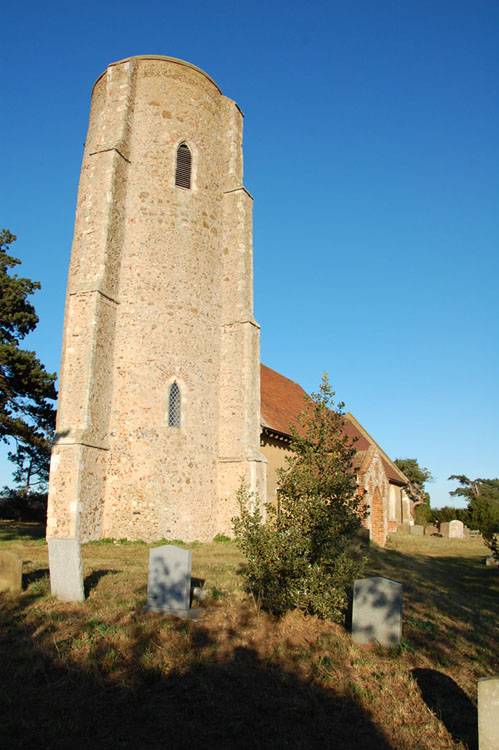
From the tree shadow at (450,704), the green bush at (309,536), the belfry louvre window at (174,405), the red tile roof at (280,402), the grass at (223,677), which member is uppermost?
the red tile roof at (280,402)

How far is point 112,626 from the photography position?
23.3 ft

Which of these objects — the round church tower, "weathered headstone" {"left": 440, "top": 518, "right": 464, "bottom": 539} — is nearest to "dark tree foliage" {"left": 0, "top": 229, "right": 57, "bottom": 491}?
the round church tower

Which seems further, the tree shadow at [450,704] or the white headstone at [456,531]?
the white headstone at [456,531]

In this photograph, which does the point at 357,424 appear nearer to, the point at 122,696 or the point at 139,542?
the point at 139,542

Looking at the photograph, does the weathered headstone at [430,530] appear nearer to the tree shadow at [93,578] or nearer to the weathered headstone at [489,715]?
the tree shadow at [93,578]

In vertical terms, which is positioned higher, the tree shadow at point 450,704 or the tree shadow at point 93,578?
the tree shadow at point 93,578

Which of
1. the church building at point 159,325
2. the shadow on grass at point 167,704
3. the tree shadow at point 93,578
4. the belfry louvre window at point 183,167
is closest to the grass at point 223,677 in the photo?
the shadow on grass at point 167,704

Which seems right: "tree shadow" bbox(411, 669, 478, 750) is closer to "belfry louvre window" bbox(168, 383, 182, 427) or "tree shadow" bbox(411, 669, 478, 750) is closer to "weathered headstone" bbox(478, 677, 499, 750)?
"weathered headstone" bbox(478, 677, 499, 750)

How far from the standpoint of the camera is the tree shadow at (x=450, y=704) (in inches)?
197

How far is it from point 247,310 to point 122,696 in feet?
53.2

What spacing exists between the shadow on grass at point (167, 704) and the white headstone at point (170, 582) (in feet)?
4.08

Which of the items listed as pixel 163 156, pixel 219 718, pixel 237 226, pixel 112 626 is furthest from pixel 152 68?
pixel 219 718

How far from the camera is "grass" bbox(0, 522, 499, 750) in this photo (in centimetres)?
482

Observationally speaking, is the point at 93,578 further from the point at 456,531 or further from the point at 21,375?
the point at 456,531
